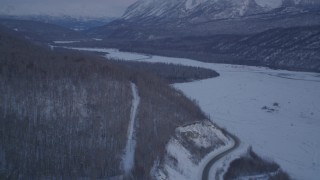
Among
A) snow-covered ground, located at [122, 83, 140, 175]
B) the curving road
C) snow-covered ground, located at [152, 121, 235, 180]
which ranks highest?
snow-covered ground, located at [122, 83, 140, 175]

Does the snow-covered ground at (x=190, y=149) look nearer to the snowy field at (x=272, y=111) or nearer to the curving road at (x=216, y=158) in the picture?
the curving road at (x=216, y=158)

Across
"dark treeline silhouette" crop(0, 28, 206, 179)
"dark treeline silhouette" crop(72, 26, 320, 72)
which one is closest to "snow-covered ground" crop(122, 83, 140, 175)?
"dark treeline silhouette" crop(0, 28, 206, 179)

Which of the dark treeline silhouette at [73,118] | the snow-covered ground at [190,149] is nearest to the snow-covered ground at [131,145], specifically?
the dark treeline silhouette at [73,118]

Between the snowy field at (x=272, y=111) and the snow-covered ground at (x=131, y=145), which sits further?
the snowy field at (x=272, y=111)

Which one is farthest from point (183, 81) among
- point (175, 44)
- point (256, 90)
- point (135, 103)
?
point (175, 44)

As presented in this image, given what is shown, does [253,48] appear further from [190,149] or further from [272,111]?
[190,149]

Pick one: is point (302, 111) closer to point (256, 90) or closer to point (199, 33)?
point (256, 90)

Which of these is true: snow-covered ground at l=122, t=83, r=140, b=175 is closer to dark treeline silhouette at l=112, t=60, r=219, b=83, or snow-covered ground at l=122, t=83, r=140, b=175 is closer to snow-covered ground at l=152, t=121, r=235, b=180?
snow-covered ground at l=152, t=121, r=235, b=180
